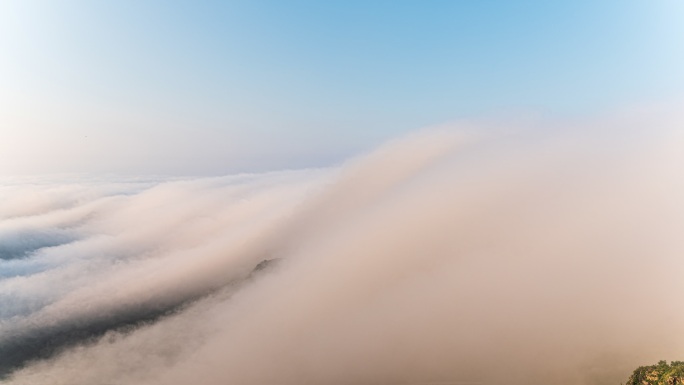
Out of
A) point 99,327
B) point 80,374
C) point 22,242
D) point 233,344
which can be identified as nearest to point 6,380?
point 80,374

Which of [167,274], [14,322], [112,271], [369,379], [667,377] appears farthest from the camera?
[112,271]

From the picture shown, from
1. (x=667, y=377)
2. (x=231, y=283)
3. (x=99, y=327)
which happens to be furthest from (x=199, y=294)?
(x=667, y=377)

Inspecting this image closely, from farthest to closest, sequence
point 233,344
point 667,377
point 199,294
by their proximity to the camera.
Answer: point 199,294, point 233,344, point 667,377

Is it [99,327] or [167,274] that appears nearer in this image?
[99,327]

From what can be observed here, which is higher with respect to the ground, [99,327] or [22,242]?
[22,242]

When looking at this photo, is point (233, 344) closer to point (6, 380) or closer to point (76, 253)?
point (6, 380)

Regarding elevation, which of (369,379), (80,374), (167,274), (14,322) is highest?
(167,274)
